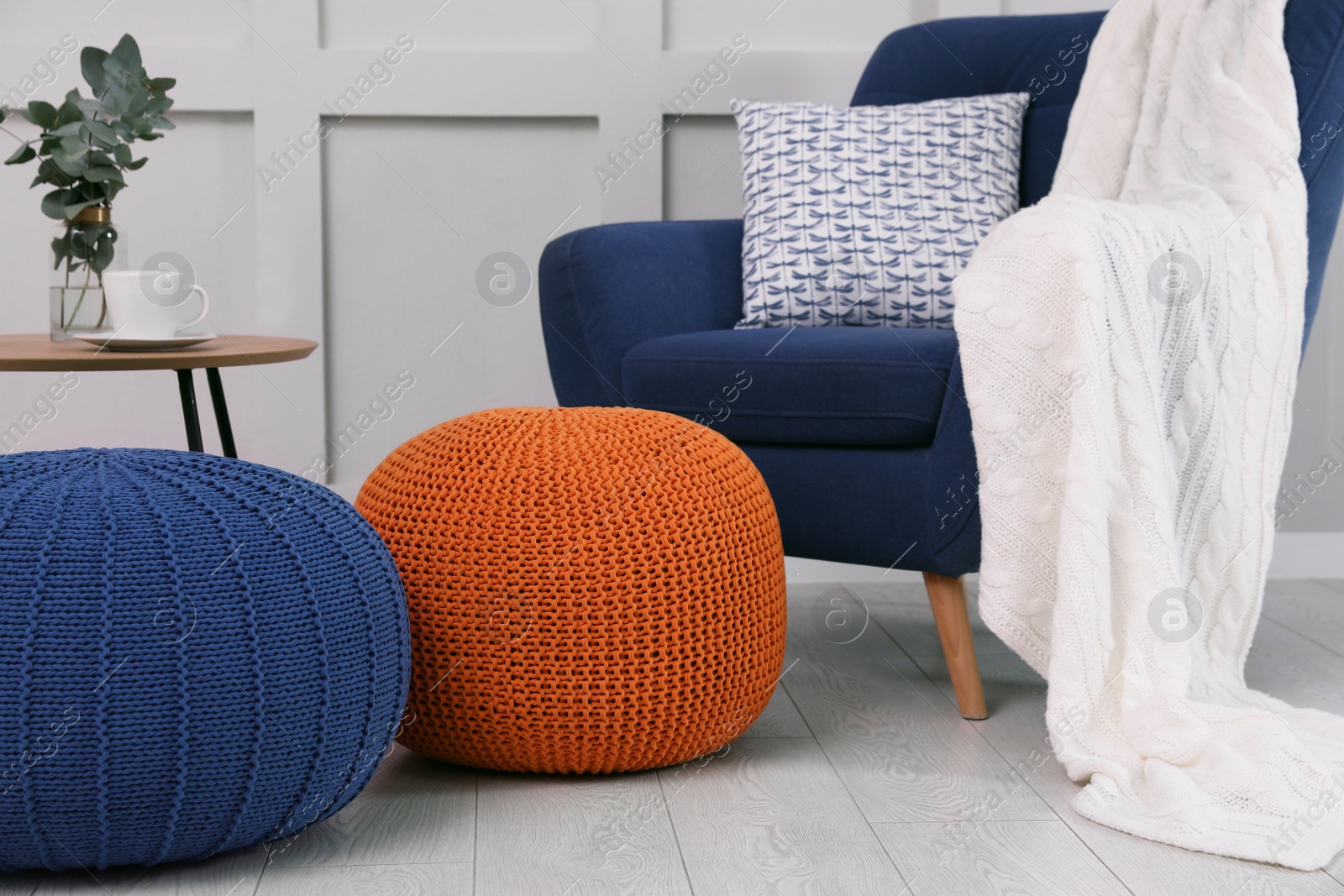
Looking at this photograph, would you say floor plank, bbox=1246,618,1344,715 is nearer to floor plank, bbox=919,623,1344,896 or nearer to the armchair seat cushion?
floor plank, bbox=919,623,1344,896

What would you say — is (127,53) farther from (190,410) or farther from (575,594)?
(575,594)

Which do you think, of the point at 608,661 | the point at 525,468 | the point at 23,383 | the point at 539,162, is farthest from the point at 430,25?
the point at 608,661

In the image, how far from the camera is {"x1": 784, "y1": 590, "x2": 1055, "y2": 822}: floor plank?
1177mm

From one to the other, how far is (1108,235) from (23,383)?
6.54 ft

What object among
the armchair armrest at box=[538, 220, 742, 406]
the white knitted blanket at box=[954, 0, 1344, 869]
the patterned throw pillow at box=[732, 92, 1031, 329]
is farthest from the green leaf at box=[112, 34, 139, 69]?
the white knitted blanket at box=[954, 0, 1344, 869]

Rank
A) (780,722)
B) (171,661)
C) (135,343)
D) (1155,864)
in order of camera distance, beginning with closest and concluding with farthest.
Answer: (171,661)
(1155,864)
(780,722)
(135,343)

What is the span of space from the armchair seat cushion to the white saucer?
574 millimetres

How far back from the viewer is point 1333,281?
2.28 metres

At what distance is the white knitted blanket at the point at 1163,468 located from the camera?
44.9 inches

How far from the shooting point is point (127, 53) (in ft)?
5.41

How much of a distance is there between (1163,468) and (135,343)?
4.01 ft

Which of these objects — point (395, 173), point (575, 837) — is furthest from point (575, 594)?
point (395, 173)

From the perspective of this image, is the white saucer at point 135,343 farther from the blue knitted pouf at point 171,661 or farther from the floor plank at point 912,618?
the floor plank at point 912,618

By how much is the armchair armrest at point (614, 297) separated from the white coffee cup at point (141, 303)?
1.62ft
